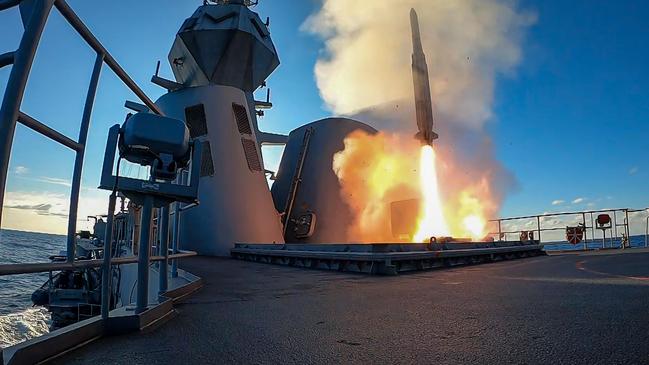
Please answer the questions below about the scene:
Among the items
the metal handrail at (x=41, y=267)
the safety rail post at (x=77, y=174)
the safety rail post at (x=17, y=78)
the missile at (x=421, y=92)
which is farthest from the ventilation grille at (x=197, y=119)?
the safety rail post at (x=17, y=78)

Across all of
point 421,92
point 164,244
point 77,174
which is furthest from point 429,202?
point 77,174

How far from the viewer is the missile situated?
2191cm

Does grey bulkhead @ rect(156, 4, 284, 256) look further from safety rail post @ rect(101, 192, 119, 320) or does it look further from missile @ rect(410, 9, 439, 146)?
safety rail post @ rect(101, 192, 119, 320)

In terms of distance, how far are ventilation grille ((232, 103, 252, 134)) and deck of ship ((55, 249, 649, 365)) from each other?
14.3 m

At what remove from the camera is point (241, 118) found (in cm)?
1897

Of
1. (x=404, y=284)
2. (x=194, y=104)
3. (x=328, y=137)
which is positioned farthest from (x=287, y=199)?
(x=404, y=284)

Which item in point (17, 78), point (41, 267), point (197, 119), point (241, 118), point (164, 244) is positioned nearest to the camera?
point (17, 78)

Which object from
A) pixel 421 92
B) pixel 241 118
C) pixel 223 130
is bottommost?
pixel 223 130

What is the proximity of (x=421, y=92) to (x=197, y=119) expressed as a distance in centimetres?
1238

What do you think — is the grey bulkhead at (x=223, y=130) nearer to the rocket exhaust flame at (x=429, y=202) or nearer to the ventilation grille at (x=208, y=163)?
the ventilation grille at (x=208, y=163)

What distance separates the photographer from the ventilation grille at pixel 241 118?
18750mm

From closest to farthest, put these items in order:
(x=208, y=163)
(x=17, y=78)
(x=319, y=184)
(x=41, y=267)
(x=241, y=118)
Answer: (x=17, y=78) < (x=41, y=267) < (x=208, y=163) < (x=241, y=118) < (x=319, y=184)

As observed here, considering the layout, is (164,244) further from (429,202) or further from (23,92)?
(429,202)

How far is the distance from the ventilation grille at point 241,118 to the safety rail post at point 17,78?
1693cm
